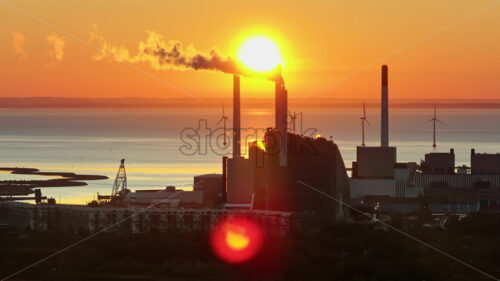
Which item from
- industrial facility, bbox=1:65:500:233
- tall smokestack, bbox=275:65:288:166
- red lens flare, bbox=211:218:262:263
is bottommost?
red lens flare, bbox=211:218:262:263

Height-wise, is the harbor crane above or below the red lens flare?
above

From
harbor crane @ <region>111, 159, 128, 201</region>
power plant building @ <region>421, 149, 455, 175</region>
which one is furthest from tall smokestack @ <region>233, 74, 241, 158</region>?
power plant building @ <region>421, 149, 455, 175</region>

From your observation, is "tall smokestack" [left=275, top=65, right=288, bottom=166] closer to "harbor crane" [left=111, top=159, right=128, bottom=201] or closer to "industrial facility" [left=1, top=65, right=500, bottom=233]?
"industrial facility" [left=1, top=65, right=500, bottom=233]

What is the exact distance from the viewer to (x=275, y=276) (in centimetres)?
3919

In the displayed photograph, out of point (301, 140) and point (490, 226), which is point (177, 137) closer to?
point (301, 140)

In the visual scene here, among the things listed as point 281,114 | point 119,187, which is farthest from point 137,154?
point 281,114

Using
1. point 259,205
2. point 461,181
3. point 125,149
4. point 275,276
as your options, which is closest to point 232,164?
point 259,205

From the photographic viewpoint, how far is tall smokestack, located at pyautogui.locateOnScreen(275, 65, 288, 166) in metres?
69.9

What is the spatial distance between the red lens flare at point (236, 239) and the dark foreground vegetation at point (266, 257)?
22.4 inches

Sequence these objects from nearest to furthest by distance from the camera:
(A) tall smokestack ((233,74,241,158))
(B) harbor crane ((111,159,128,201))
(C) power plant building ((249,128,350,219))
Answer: (C) power plant building ((249,128,350,219)) → (A) tall smokestack ((233,74,241,158)) → (B) harbor crane ((111,159,128,201))

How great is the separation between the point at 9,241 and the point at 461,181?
4878cm

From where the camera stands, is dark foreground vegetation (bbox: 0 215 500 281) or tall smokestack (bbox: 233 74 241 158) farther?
tall smokestack (bbox: 233 74 241 158)

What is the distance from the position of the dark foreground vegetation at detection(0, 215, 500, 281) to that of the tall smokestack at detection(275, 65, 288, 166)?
17.7m

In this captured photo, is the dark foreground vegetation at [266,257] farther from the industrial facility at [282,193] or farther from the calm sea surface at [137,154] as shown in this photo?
the calm sea surface at [137,154]
